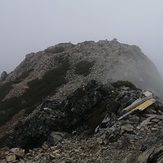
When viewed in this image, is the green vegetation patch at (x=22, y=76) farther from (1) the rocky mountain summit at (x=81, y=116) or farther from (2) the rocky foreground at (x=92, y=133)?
(2) the rocky foreground at (x=92, y=133)

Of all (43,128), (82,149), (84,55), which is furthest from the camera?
(84,55)

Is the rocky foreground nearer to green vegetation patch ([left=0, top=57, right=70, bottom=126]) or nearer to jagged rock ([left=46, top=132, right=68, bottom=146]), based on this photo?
jagged rock ([left=46, top=132, right=68, bottom=146])

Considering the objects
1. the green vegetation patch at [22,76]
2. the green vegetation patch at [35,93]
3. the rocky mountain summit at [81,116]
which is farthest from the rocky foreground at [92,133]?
the green vegetation patch at [22,76]

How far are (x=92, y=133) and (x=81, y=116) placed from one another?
434 centimetres

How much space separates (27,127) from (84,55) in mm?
37413

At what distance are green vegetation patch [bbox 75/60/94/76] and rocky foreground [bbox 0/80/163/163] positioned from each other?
22.7m

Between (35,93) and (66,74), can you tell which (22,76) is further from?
(35,93)

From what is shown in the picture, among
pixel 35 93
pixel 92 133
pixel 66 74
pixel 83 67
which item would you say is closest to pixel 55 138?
pixel 92 133

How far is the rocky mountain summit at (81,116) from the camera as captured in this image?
15.2m

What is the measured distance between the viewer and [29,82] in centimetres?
5456

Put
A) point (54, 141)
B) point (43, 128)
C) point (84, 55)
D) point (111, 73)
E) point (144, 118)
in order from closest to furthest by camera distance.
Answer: point (144, 118), point (54, 141), point (43, 128), point (111, 73), point (84, 55)

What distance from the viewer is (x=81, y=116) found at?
24.6 meters

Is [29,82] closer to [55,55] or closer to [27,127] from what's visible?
[55,55]

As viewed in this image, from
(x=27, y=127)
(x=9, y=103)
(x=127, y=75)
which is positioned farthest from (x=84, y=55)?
(x=27, y=127)
